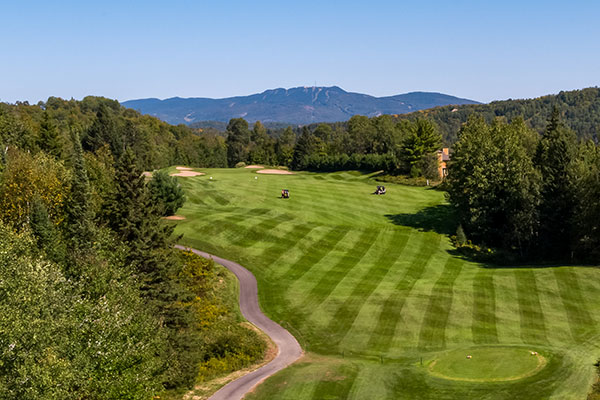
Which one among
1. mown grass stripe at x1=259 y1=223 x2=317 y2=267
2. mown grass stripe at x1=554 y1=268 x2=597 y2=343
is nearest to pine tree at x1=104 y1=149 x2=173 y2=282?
mown grass stripe at x1=259 y1=223 x2=317 y2=267

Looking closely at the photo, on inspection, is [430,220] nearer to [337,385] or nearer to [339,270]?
[339,270]

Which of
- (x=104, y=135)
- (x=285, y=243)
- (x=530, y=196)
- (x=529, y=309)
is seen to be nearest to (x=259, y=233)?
(x=285, y=243)

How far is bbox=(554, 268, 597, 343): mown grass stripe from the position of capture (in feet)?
143

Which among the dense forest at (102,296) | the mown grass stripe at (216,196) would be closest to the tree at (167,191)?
the dense forest at (102,296)

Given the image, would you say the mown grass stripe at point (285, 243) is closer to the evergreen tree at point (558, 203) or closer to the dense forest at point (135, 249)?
the dense forest at point (135, 249)

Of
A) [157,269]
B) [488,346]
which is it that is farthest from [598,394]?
[157,269]

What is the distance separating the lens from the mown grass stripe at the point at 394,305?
4388cm

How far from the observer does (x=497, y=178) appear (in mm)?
78062

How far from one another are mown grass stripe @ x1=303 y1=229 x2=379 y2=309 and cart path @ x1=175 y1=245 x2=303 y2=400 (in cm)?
504

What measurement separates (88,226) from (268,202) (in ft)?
119

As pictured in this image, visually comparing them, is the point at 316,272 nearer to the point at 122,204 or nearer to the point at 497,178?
the point at 122,204

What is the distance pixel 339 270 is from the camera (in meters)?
61.5

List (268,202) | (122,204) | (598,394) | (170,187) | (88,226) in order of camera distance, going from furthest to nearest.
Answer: (268,202)
(170,187)
(88,226)
(122,204)
(598,394)

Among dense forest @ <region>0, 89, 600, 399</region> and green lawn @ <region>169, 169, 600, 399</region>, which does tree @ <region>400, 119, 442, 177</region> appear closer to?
dense forest @ <region>0, 89, 600, 399</region>
